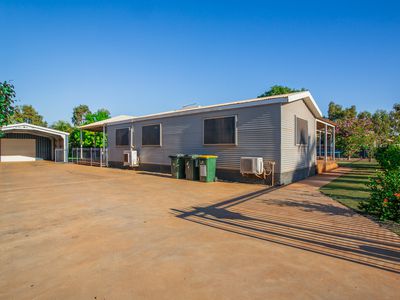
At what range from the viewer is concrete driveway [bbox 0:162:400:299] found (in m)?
2.46

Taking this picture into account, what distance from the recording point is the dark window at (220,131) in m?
10.7

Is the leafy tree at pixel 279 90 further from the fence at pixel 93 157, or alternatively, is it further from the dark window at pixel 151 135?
the dark window at pixel 151 135

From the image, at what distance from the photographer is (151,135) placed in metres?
14.6

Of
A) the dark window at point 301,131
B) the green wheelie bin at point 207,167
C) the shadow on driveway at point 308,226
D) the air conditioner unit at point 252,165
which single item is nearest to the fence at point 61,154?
the green wheelie bin at point 207,167

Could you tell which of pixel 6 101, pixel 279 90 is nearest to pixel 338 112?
pixel 279 90

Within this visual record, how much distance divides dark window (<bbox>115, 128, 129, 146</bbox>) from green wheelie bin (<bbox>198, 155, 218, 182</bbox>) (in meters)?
7.60

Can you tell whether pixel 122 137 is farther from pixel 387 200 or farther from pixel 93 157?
pixel 387 200

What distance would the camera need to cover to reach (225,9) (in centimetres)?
1391

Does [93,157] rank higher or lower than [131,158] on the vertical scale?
lower

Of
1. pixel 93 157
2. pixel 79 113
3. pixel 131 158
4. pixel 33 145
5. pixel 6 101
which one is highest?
pixel 79 113

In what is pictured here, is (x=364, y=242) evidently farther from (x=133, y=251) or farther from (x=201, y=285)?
(x=133, y=251)

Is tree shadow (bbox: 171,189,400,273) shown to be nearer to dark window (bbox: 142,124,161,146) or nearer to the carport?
dark window (bbox: 142,124,161,146)

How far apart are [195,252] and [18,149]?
30.4 m

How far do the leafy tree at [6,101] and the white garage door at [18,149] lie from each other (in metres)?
27.9
